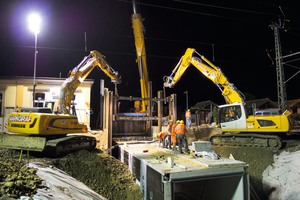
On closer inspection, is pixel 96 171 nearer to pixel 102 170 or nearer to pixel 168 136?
pixel 102 170

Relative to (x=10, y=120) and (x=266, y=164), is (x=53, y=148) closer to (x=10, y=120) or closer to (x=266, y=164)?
(x=10, y=120)

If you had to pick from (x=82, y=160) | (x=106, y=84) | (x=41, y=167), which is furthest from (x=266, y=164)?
(x=106, y=84)

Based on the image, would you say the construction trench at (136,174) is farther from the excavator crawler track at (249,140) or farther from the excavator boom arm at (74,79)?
the excavator boom arm at (74,79)

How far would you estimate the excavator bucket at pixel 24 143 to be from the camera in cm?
733

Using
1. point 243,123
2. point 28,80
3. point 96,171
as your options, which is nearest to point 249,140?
point 243,123

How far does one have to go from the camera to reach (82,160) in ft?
25.1

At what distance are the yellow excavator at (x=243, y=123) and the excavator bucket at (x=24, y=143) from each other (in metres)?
8.93

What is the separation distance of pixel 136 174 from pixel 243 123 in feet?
21.0

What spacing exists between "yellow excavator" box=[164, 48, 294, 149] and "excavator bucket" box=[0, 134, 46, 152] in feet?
29.3

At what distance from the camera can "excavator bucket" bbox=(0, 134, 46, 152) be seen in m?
7.33

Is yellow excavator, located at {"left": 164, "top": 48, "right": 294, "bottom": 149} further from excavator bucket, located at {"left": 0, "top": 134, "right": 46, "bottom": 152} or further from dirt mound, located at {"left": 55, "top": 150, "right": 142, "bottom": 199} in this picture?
excavator bucket, located at {"left": 0, "top": 134, "right": 46, "bottom": 152}

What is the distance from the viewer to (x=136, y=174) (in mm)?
7391

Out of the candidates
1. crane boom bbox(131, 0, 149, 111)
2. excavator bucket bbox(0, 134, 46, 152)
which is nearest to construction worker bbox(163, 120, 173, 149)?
crane boom bbox(131, 0, 149, 111)

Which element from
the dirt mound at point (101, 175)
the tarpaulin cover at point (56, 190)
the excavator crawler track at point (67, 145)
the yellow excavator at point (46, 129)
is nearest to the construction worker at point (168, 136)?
the dirt mound at point (101, 175)
